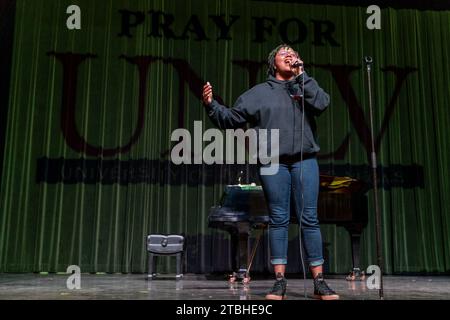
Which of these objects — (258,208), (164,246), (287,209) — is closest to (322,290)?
(287,209)

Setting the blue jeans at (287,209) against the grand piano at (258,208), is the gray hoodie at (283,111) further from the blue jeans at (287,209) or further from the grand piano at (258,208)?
the grand piano at (258,208)

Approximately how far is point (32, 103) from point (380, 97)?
4.67 meters

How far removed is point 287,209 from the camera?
7.49 ft

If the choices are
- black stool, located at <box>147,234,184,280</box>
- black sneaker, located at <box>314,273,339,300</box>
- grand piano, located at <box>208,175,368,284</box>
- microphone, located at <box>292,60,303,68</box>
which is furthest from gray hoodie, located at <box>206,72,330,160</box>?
black stool, located at <box>147,234,184,280</box>

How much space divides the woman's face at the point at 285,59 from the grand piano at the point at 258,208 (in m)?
1.96

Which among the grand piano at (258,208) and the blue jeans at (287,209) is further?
the grand piano at (258,208)

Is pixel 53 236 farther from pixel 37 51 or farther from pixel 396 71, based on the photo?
pixel 396 71

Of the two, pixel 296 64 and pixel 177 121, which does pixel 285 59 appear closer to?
pixel 296 64

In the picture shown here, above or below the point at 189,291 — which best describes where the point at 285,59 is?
above

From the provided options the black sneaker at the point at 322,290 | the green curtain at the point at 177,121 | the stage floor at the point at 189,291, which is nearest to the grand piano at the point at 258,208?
the stage floor at the point at 189,291

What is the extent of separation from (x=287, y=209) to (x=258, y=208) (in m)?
1.96

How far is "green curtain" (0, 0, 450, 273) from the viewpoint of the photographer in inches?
239

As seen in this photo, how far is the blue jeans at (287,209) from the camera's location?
2254 millimetres

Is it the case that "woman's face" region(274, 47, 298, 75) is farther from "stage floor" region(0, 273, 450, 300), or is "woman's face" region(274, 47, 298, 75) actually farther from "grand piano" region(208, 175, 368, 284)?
"grand piano" region(208, 175, 368, 284)
